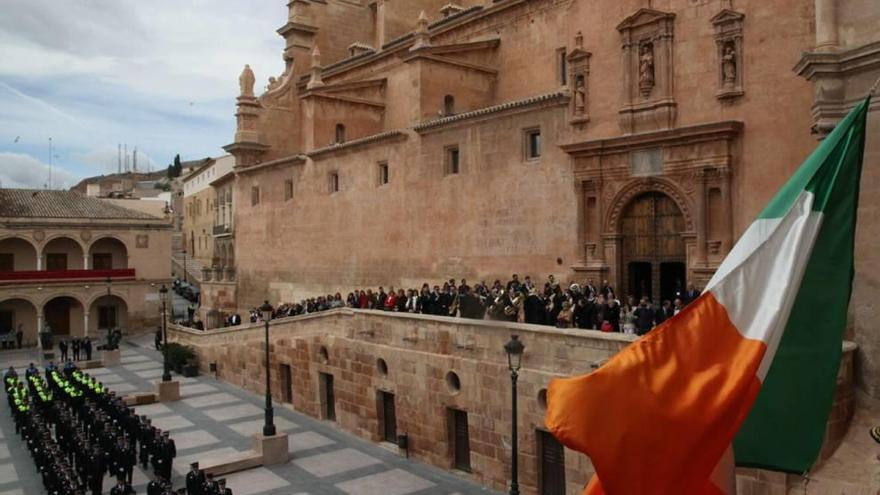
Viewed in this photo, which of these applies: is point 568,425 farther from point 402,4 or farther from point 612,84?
point 402,4

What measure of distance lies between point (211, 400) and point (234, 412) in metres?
2.07

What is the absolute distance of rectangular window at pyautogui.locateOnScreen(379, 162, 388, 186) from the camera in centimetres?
2439

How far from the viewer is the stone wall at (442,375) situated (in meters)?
12.2

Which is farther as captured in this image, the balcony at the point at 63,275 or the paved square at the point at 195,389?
the balcony at the point at 63,275

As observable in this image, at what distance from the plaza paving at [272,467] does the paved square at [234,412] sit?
1 centimetres

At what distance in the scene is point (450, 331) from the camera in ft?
49.8

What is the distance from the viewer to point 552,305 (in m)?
14.4

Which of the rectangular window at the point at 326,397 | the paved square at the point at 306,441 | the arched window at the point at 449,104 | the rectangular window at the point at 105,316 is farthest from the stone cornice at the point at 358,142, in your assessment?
the rectangular window at the point at 105,316

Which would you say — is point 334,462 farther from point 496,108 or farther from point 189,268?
point 189,268

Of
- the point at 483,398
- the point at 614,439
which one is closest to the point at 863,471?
the point at 614,439

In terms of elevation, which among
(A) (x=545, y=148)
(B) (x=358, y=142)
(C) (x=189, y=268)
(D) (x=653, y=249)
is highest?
(B) (x=358, y=142)

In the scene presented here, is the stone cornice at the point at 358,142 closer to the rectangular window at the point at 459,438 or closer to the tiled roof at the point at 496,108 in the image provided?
the tiled roof at the point at 496,108

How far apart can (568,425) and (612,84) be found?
46.0ft

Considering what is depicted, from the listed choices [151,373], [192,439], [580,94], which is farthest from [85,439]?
[580,94]
